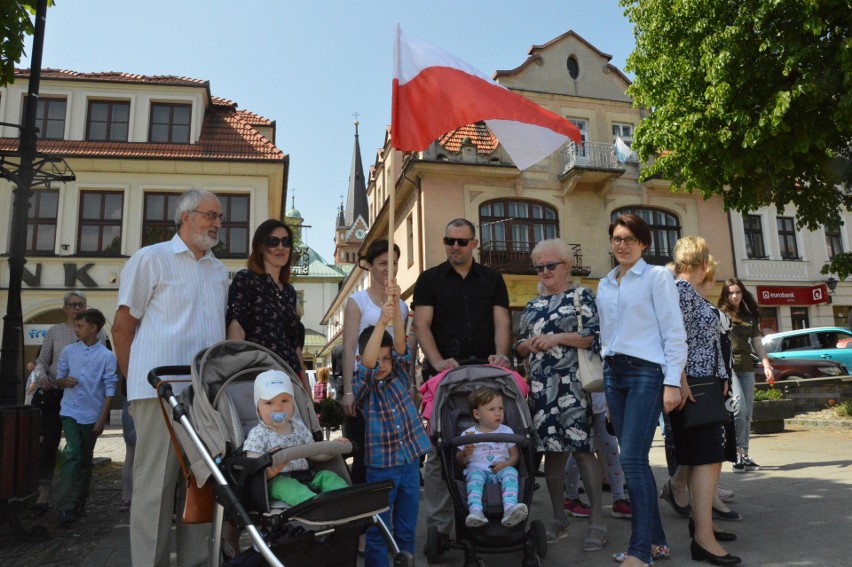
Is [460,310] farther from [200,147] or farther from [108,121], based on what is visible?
[108,121]

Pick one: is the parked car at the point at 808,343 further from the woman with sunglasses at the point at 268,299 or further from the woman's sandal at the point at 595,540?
the woman with sunglasses at the point at 268,299

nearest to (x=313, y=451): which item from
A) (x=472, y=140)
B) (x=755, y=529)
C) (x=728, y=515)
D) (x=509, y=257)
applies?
(x=755, y=529)

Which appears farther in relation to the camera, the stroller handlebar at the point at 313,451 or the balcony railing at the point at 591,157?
the balcony railing at the point at 591,157

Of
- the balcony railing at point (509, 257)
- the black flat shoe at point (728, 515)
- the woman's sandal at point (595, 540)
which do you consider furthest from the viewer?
the balcony railing at point (509, 257)

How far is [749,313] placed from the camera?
6969 millimetres

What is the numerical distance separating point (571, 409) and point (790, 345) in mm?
17229

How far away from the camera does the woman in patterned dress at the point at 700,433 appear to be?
378 cm

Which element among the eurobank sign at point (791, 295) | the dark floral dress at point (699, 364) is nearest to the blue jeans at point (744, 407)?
the dark floral dress at point (699, 364)

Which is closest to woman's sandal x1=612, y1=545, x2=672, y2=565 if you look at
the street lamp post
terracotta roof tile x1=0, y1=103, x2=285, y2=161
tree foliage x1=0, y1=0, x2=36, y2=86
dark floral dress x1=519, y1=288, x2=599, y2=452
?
dark floral dress x1=519, y1=288, x2=599, y2=452

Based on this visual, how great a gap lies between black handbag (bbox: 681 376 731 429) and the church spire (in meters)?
82.0

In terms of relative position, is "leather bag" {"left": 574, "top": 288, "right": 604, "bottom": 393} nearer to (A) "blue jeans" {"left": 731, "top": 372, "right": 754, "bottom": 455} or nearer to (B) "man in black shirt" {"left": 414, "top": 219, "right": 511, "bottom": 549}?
(B) "man in black shirt" {"left": 414, "top": 219, "right": 511, "bottom": 549}

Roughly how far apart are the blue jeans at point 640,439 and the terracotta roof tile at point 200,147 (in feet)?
56.3

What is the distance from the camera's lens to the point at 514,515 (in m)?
3.49

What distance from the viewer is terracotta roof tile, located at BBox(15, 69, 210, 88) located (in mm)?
19828
